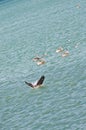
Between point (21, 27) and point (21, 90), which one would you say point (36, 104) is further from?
point (21, 27)

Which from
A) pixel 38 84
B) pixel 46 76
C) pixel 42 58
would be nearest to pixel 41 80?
pixel 38 84

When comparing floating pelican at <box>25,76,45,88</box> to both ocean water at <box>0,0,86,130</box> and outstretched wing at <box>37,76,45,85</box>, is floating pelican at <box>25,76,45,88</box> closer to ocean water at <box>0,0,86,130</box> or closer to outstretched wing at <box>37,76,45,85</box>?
outstretched wing at <box>37,76,45,85</box>

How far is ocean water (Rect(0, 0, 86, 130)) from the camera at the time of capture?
2093 inches

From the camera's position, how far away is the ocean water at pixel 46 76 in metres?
53.2

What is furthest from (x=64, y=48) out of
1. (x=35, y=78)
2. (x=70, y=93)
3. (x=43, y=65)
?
(x=70, y=93)

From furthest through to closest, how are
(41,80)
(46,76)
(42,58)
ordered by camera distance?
(42,58)
(46,76)
(41,80)

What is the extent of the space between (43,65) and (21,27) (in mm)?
61734

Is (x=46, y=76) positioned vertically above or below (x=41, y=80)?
below

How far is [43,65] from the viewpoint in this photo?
77188mm

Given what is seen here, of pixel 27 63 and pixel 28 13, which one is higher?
pixel 27 63

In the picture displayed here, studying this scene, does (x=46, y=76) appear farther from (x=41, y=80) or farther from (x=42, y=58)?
(x=42, y=58)

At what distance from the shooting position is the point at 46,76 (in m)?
70.2

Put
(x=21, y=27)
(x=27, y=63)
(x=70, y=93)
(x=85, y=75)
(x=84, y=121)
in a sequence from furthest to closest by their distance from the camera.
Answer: (x=21, y=27)
(x=27, y=63)
(x=85, y=75)
(x=70, y=93)
(x=84, y=121)

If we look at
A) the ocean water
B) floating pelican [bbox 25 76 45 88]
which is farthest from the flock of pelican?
floating pelican [bbox 25 76 45 88]
